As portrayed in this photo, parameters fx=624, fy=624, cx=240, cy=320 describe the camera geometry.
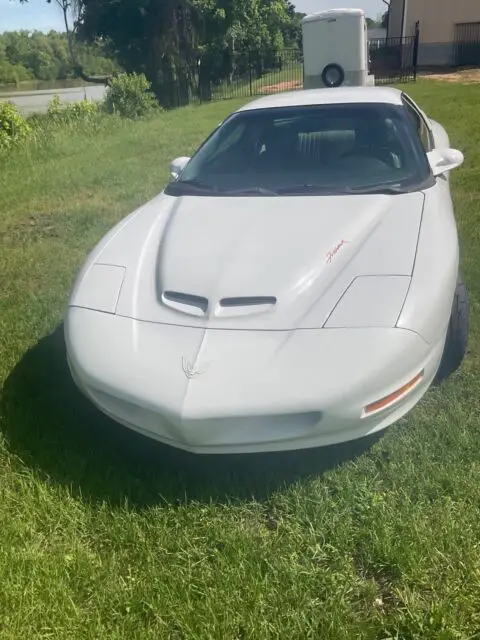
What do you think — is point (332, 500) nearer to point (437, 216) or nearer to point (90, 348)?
point (90, 348)

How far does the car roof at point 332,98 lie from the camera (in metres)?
4.00

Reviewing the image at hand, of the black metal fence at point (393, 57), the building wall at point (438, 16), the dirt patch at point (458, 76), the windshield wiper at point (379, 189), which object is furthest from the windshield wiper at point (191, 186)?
the building wall at point (438, 16)

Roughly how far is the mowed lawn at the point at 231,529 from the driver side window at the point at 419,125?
1379mm

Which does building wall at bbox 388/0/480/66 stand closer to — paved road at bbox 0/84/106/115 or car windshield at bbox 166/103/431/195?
paved road at bbox 0/84/106/115

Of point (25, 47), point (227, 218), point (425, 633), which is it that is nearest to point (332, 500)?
point (425, 633)

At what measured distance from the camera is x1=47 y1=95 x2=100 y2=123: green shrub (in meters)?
14.2

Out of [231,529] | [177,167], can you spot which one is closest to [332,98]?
[177,167]

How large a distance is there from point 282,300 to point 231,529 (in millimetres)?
917

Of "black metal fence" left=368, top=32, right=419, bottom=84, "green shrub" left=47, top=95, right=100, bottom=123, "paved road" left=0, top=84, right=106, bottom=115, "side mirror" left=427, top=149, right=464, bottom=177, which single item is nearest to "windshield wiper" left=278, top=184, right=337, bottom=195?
"side mirror" left=427, top=149, right=464, bottom=177

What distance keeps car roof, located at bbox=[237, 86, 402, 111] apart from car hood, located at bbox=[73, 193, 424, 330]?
1007 mm

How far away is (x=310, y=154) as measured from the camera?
12.3ft

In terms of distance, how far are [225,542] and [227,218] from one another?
1.65 m

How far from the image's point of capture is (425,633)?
1.86 m

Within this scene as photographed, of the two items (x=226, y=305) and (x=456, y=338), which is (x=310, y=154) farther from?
(x=226, y=305)
